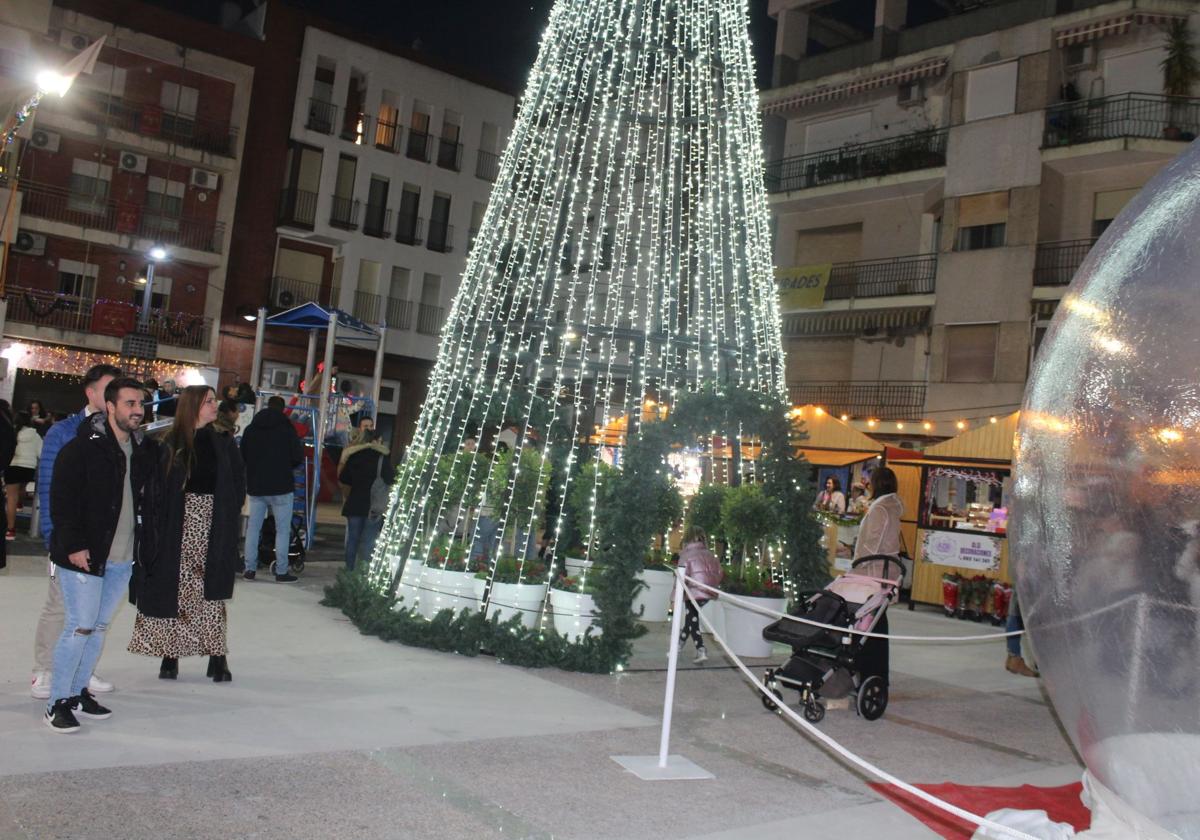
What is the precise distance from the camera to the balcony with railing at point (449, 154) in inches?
1321

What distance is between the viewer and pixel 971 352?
23.1m

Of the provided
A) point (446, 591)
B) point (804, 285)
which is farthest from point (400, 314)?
point (446, 591)

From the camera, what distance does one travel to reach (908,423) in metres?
23.2

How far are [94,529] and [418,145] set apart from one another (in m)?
29.9

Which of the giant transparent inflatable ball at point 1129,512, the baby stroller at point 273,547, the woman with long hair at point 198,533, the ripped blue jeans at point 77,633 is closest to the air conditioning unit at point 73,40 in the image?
the baby stroller at point 273,547

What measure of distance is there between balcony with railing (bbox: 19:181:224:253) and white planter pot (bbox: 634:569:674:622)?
2297 centimetres

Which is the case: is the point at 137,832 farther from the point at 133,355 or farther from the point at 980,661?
the point at 133,355

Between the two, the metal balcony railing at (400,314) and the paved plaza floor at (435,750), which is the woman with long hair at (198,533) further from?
the metal balcony railing at (400,314)

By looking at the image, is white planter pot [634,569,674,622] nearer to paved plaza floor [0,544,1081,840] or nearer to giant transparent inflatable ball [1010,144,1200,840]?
paved plaza floor [0,544,1081,840]

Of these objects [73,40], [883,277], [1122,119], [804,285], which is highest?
[73,40]

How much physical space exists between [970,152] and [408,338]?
1714cm

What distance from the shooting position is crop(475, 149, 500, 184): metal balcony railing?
34.4 meters

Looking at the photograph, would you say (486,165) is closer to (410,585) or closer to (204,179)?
(204,179)

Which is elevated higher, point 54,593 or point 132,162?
point 132,162
